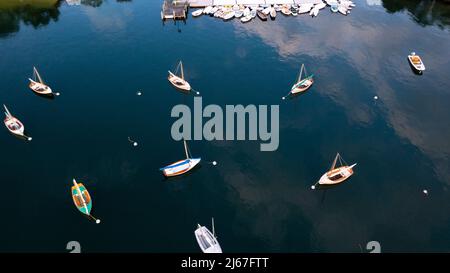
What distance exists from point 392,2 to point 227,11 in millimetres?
93069

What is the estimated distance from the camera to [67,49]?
136750mm

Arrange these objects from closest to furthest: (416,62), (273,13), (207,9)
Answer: (416,62), (273,13), (207,9)

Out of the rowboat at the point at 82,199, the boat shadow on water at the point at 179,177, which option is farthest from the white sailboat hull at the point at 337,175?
the rowboat at the point at 82,199

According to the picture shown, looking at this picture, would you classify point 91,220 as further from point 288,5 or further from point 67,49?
point 288,5

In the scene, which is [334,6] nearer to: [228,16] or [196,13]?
[228,16]

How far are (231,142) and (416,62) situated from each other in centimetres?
8629

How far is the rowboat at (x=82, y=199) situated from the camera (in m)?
77.3

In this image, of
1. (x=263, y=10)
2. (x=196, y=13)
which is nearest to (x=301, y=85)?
(x=263, y=10)

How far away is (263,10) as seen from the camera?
160 m

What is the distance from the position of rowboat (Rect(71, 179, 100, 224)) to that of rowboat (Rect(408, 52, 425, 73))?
413ft

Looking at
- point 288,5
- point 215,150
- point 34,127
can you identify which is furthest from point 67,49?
point 288,5

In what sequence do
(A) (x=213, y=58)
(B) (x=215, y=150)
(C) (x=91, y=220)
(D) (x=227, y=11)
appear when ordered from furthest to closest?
(D) (x=227, y=11), (A) (x=213, y=58), (B) (x=215, y=150), (C) (x=91, y=220)

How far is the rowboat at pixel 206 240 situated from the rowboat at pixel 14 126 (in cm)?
6365

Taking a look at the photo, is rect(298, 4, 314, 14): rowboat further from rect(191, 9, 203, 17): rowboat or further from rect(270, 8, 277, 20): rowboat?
rect(191, 9, 203, 17): rowboat
